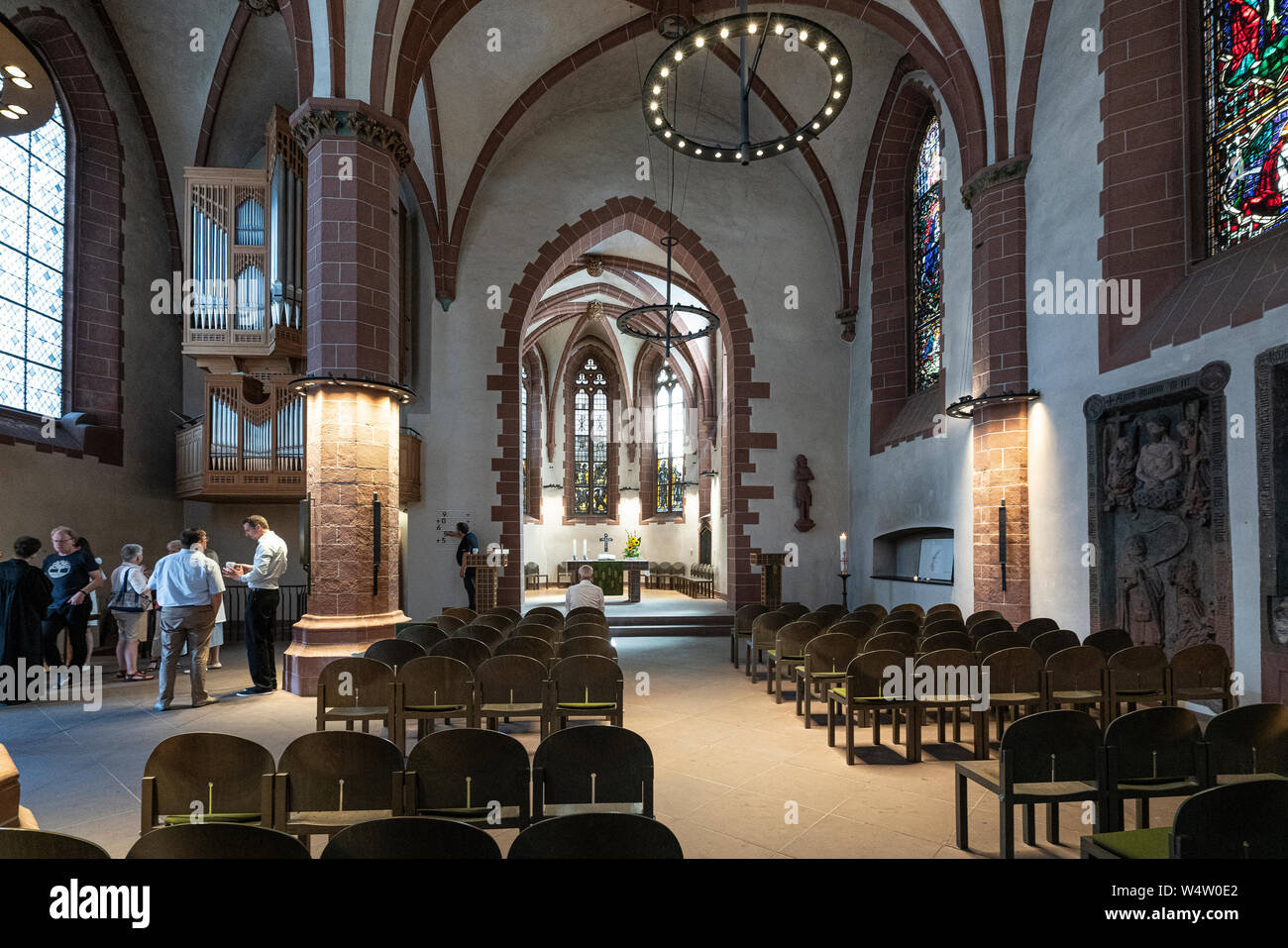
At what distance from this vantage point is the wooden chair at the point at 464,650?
5.49 meters

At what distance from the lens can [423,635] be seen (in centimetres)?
630

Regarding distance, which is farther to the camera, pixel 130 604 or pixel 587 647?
pixel 130 604

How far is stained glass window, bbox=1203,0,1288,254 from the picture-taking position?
261 inches

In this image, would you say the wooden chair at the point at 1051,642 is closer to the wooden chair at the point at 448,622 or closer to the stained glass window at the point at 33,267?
the wooden chair at the point at 448,622

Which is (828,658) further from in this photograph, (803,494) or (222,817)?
(803,494)

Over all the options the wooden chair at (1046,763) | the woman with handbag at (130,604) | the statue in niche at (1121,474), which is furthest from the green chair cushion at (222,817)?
the statue in niche at (1121,474)

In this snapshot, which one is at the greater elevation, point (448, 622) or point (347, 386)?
point (347, 386)

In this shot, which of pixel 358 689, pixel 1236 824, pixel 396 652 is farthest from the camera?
pixel 396 652

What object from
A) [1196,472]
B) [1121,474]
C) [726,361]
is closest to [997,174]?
[1121,474]

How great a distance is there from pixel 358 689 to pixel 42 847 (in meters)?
3.12

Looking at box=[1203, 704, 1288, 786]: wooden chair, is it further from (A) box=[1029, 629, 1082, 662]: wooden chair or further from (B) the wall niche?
(B) the wall niche

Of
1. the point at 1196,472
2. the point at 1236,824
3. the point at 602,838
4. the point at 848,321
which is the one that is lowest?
the point at 1236,824
